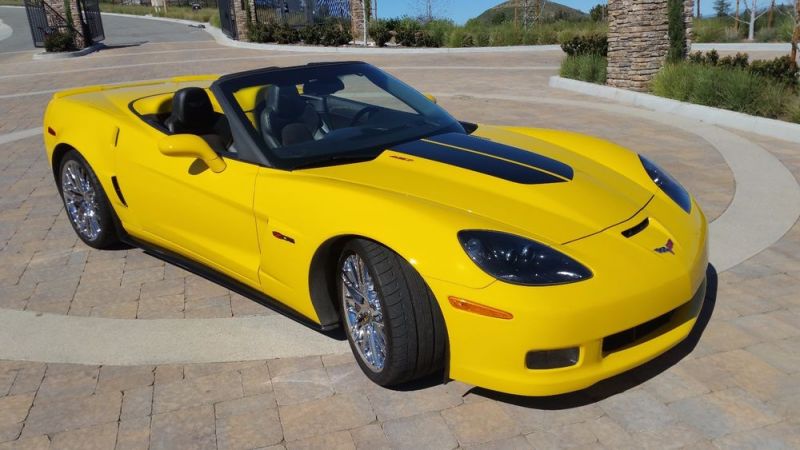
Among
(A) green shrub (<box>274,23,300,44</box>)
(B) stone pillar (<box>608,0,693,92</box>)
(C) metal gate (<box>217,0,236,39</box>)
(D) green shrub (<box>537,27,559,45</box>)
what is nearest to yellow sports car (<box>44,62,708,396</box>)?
(B) stone pillar (<box>608,0,693,92</box>)

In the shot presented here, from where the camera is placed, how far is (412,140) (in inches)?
158

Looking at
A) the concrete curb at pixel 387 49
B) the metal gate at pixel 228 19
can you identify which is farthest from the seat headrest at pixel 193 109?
the metal gate at pixel 228 19

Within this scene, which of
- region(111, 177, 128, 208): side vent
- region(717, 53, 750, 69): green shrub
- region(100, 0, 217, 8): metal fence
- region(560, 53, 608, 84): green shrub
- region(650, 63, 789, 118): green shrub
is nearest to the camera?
region(111, 177, 128, 208): side vent

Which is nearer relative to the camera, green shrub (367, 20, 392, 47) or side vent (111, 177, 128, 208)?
side vent (111, 177, 128, 208)

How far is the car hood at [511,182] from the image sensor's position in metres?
3.15

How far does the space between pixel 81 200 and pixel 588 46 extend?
12.2 metres

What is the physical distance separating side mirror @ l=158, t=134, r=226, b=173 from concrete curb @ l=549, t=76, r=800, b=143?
23.7 feet

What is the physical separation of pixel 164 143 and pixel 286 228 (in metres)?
0.88

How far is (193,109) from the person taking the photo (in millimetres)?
4375

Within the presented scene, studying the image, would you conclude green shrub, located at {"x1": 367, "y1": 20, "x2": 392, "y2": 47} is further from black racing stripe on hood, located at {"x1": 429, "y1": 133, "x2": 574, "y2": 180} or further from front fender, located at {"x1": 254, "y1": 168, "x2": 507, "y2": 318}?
front fender, located at {"x1": 254, "y1": 168, "x2": 507, "y2": 318}

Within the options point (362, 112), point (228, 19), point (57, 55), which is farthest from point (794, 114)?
point (228, 19)

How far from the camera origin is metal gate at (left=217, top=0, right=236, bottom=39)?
2995cm

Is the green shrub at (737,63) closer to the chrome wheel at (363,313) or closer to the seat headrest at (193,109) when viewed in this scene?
the seat headrest at (193,109)

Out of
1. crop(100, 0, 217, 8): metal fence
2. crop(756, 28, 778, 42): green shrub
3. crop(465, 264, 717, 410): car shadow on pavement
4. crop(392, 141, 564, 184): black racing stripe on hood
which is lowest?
crop(465, 264, 717, 410): car shadow on pavement
